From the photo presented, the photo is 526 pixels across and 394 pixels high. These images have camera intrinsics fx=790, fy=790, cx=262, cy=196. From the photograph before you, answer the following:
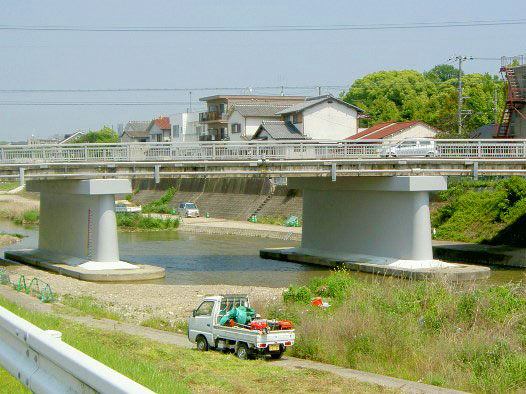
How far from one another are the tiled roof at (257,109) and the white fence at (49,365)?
70.5 m

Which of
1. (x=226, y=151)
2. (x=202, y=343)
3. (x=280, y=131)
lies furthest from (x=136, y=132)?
(x=202, y=343)

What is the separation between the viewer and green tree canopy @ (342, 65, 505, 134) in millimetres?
72812

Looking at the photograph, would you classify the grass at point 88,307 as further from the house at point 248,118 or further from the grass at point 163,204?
the house at point 248,118

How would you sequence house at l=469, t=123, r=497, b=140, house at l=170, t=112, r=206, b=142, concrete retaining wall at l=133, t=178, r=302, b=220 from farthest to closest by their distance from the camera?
house at l=170, t=112, r=206, b=142
concrete retaining wall at l=133, t=178, r=302, b=220
house at l=469, t=123, r=497, b=140

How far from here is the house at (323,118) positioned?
7012 centimetres

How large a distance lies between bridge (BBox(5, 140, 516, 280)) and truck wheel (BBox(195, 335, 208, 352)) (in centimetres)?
1610

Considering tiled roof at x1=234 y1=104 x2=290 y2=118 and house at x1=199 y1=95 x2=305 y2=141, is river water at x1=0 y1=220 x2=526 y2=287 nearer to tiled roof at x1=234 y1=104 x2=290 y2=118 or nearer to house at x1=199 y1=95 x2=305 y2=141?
house at x1=199 y1=95 x2=305 y2=141

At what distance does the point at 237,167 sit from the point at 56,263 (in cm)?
910

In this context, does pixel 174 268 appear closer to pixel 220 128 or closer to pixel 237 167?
pixel 237 167

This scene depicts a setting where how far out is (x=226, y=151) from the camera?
35.5 metres

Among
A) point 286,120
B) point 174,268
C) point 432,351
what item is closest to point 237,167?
point 174,268

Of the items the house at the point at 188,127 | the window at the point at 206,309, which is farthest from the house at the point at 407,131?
the window at the point at 206,309

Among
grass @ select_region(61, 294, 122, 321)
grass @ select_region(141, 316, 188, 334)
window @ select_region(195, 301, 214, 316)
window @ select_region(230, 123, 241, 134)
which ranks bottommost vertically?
grass @ select_region(141, 316, 188, 334)

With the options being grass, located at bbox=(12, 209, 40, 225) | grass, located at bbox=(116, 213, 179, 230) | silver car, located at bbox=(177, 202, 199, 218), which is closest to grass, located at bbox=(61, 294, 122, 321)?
grass, located at bbox=(116, 213, 179, 230)
